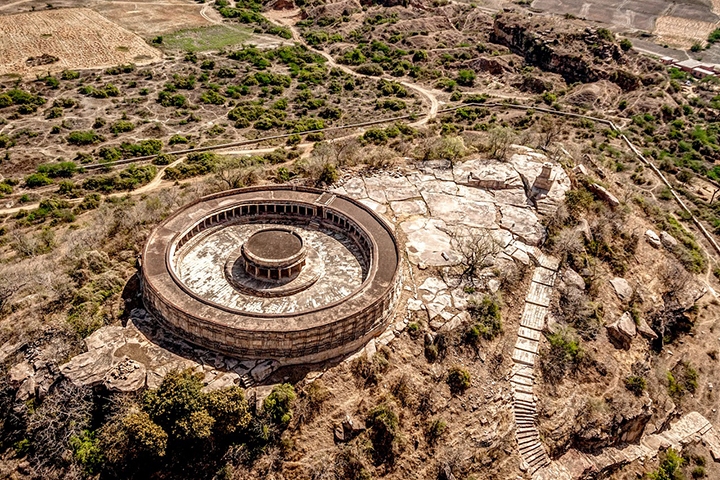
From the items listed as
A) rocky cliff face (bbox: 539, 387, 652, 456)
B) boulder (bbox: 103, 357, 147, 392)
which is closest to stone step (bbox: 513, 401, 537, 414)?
rocky cliff face (bbox: 539, 387, 652, 456)

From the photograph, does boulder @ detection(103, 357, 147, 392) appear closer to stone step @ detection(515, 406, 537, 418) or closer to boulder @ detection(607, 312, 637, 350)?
stone step @ detection(515, 406, 537, 418)

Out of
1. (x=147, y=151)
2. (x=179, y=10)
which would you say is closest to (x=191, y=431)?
(x=147, y=151)

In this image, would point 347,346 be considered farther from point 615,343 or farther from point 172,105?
point 172,105

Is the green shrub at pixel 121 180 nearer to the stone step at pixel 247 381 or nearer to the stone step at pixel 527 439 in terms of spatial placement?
the stone step at pixel 247 381

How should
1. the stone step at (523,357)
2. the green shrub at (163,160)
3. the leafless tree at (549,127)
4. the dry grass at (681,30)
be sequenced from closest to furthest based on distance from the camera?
the stone step at (523,357), the green shrub at (163,160), the leafless tree at (549,127), the dry grass at (681,30)

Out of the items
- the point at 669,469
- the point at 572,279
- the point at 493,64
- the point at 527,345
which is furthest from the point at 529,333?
the point at 493,64

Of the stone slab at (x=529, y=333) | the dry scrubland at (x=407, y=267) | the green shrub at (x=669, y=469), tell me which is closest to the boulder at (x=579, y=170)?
the dry scrubland at (x=407, y=267)
